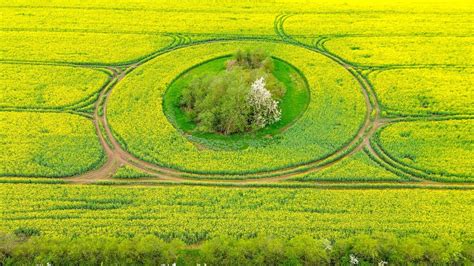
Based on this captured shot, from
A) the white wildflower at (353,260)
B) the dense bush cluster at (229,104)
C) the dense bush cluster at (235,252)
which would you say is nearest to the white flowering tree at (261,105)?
the dense bush cluster at (229,104)

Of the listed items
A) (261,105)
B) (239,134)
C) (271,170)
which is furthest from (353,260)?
(261,105)

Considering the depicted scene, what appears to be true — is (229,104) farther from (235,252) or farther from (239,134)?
(235,252)


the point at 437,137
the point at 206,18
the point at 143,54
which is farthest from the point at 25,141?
the point at 437,137

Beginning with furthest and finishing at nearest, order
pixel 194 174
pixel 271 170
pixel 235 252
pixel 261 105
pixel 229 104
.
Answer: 1. pixel 261 105
2. pixel 229 104
3. pixel 271 170
4. pixel 194 174
5. pixel 235 252

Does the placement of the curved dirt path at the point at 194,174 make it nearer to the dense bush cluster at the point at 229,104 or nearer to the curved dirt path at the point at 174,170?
the curved dirt path at the point at 174,170

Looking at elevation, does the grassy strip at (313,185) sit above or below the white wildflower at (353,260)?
above

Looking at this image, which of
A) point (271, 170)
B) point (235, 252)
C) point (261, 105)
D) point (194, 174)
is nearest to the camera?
point (235, 252)
